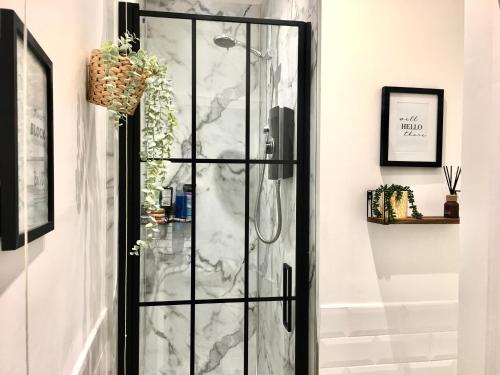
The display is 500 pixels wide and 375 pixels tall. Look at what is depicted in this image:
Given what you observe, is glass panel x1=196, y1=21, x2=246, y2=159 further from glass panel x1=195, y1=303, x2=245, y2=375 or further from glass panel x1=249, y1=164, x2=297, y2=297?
glass panel x1=195, y1=303, x2=245, y2=375

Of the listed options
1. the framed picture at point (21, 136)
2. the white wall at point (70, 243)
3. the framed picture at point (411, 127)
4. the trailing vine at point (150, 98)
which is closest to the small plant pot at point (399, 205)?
the framed picture at point (411, 127)

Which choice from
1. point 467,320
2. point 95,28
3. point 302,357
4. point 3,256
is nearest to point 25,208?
point 3,256

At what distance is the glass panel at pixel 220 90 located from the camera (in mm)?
1738

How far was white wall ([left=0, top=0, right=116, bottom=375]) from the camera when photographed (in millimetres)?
635

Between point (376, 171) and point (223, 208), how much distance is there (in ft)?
2.26

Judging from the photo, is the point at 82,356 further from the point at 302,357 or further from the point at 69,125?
the point at 302,357

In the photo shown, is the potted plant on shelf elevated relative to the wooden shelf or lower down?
elevated

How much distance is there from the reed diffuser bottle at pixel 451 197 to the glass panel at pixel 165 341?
1200 mm

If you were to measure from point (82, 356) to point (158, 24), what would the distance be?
1270mm

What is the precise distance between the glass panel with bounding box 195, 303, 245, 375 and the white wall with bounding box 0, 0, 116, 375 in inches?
15.8

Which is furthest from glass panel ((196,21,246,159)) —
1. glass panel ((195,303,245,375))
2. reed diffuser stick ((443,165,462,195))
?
reed diffuser stick ((443,165,462,195))

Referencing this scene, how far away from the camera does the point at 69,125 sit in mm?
958

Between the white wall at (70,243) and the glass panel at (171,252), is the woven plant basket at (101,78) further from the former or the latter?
the glass panel at (171,252)

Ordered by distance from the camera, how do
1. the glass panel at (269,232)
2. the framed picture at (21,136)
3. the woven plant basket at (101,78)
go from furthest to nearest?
the glass panel at (269,232) < the woven plant basket at (101,78) < the framed picture at (21,136)
